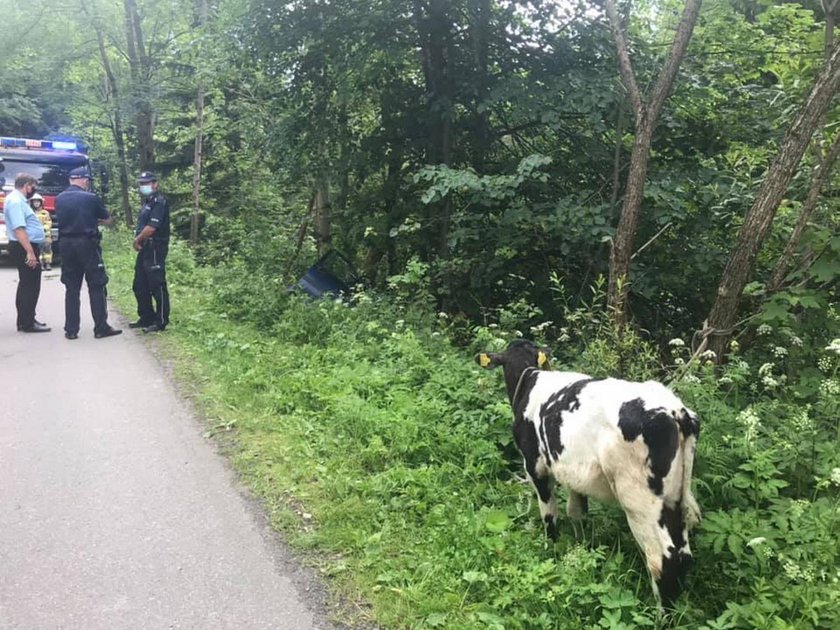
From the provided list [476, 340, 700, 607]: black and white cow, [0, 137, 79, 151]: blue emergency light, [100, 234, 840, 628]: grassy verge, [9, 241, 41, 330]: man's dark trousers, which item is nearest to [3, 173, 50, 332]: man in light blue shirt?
[9, 241, 41, 330]: man's dark trousers

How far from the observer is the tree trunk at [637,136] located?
5617mm

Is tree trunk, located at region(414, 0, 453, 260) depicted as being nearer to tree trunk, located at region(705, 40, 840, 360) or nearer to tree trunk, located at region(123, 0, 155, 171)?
tree trunk, located at region(705, 40, 840, 360)

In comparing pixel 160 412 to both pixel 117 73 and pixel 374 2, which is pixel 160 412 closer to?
pixel 374 2

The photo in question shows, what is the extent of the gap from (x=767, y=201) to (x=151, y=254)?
23.3 feet

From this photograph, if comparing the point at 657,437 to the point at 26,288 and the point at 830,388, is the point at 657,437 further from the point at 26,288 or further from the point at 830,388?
the point at 26,288

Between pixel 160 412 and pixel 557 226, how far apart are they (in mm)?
4697

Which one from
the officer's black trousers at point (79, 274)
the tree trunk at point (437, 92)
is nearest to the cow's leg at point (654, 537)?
the tree trunk at point (437, 92)

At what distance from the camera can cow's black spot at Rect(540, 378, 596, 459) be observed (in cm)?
335

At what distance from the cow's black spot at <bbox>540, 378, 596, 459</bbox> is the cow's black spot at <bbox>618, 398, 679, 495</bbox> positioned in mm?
456

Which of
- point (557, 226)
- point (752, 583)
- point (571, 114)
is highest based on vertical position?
point (571, 114)

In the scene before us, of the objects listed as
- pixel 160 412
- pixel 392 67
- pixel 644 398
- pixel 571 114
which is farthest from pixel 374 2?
pixel 644 398

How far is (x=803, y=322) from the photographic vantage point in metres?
5.21

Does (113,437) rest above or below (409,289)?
below

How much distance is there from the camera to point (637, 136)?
19.5ft
